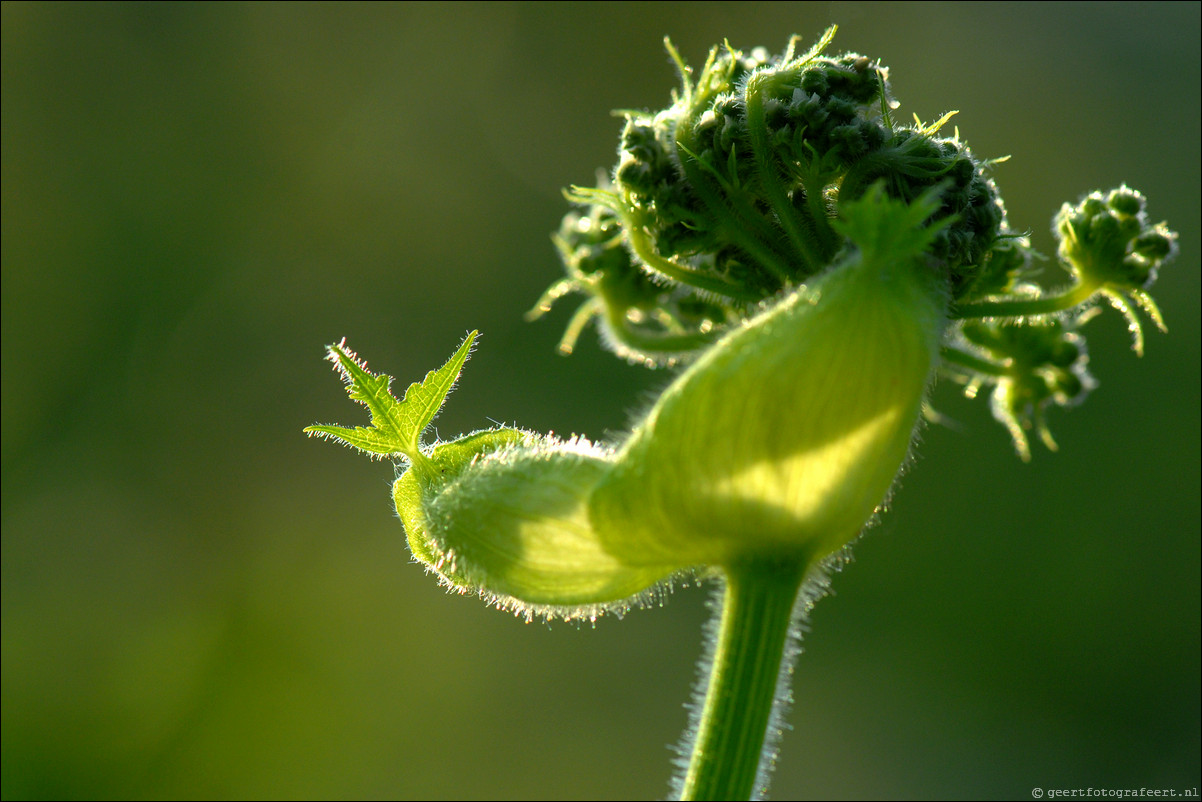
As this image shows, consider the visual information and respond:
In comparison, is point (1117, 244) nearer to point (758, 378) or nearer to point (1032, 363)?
point (1032, 363)

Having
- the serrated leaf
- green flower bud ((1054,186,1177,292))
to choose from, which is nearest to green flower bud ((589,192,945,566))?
the serrated leaf

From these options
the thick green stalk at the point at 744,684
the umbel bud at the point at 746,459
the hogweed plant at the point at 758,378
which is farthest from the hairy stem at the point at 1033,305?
the thick green stalk at the point at 744,684

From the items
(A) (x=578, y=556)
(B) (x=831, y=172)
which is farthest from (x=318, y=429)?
(B) (x=831, y=172)

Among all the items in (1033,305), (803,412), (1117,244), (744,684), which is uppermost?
(1117,244)

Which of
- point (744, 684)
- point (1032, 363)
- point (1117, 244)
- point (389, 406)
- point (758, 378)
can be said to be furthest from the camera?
point (1032, 363)

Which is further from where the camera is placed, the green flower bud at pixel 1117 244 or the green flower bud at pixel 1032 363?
the green flower bud at pixel 1032 363

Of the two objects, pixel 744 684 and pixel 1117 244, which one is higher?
pixel 1117 244

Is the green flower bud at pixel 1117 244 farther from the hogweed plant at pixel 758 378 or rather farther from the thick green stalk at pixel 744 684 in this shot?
the thick green stalk at pixel 744 684

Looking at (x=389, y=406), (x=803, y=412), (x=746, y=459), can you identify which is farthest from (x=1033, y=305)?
(x=389, y=406)

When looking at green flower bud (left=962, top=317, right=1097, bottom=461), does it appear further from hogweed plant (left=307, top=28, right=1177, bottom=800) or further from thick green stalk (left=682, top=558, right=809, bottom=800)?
thick green stalk (left=682, top=558, right=809, bottom=800)
